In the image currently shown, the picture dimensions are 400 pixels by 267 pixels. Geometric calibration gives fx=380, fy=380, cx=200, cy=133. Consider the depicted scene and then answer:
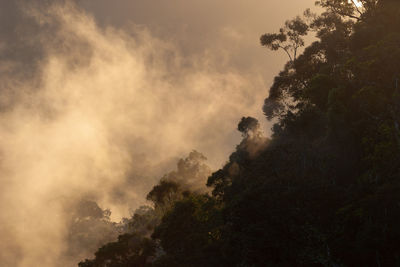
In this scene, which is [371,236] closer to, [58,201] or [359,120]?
[359,120]

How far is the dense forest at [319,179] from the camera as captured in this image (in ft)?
74.8

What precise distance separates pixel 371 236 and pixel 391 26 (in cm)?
2150

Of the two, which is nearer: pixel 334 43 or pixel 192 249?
pixel 192 249

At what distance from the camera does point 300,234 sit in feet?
77.0

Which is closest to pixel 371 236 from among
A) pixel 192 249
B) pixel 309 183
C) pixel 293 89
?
pixel 309 183

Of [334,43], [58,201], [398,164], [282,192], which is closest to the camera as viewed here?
[398,164]

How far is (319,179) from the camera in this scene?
2783cm

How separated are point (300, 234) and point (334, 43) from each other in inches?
1112

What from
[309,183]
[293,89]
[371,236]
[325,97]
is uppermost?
[293,89]

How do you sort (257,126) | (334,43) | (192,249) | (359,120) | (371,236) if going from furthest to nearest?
(257,126) → (334,43) → (192,249) → (359,120) → (371,236)

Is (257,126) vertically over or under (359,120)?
over

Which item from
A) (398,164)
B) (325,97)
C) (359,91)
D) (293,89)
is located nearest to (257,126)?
(293,89)

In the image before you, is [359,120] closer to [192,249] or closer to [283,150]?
[283,150]

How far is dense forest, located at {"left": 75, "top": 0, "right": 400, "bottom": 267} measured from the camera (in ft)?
74.8
